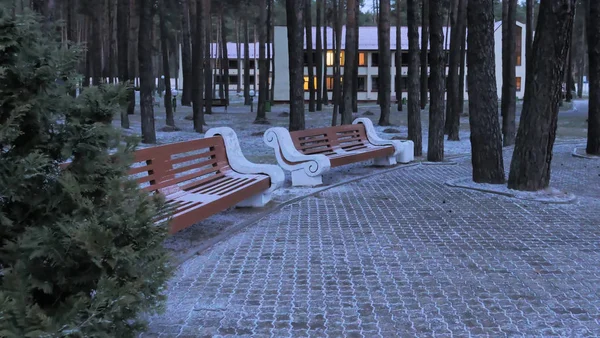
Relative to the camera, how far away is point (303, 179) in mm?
10281

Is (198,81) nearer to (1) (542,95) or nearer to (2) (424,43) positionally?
(2) (424,43)

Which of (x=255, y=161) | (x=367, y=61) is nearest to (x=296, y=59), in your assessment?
(x=255, y=161)

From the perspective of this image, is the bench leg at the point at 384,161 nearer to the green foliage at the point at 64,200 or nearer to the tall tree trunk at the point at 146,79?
the tall tree trunk at the point at 146,79

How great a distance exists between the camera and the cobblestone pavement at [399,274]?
13.6ft

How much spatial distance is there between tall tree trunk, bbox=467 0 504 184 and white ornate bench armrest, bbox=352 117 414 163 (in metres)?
3.37

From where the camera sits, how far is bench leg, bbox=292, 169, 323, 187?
404 inches

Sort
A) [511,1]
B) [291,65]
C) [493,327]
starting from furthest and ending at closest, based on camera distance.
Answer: [511,1] < [291,65] < [493,327]

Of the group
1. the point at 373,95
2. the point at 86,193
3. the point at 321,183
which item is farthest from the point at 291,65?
the point at 373,95

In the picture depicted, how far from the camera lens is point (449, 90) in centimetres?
1880

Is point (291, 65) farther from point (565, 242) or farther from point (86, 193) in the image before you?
point (86, 193)

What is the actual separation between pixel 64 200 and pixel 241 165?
566 centimetres

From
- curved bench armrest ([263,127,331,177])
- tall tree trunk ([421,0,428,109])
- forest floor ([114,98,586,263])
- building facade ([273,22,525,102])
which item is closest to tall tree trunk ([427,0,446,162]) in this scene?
forest floor ([114,98,586,263])

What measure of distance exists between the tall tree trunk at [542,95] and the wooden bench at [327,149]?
9.94ft

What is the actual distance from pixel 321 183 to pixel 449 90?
967 cm
